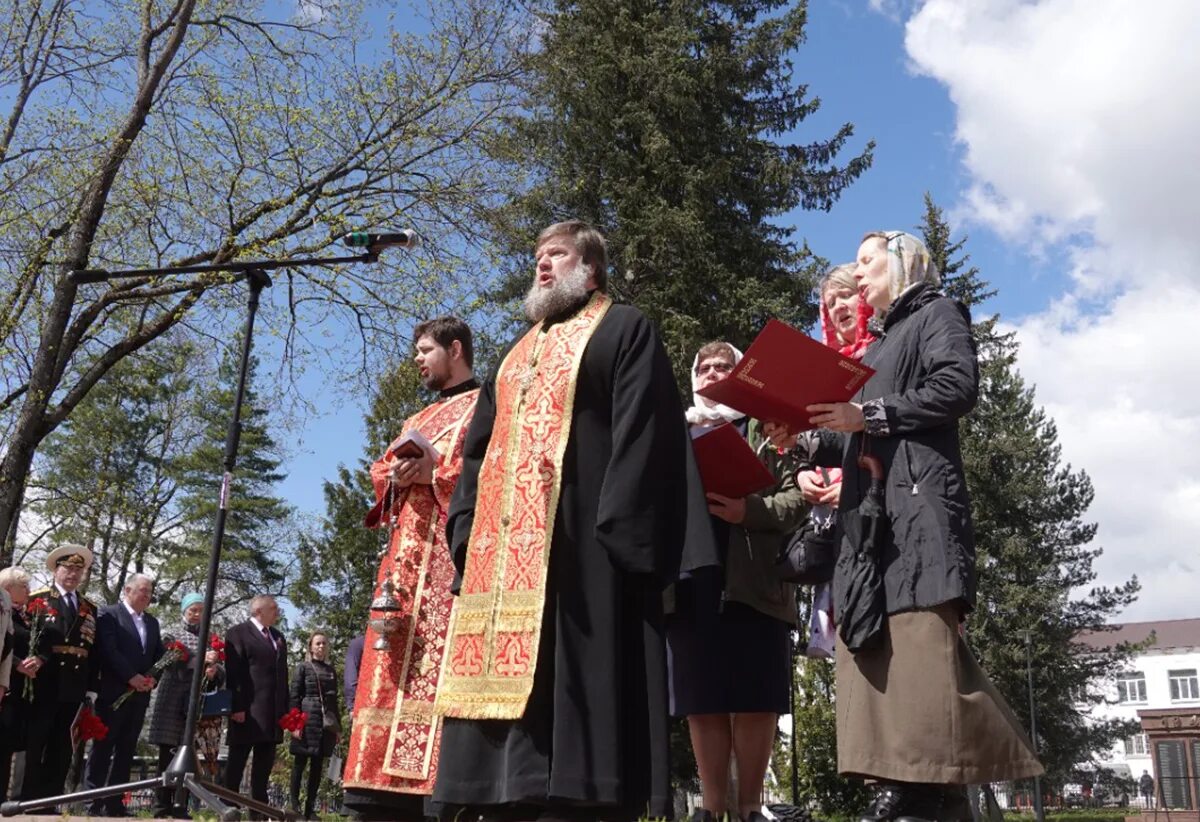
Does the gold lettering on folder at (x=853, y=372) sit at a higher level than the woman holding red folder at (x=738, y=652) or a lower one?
higher

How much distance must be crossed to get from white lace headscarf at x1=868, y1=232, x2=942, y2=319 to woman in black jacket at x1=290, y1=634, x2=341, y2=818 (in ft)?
36.6

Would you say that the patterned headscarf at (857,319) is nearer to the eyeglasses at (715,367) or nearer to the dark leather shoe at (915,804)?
the eyeglasses at (715,367)

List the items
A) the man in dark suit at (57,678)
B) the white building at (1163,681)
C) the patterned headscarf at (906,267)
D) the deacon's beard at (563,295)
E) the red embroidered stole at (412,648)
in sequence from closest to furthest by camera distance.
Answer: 1. the patterned headscarf at (906,267)
2. the deacon's beard at (563,295)
3. the red embroidered stole at (412,648)
4. the man in dark suit at (57,678)
5. the white building at (1163,681)

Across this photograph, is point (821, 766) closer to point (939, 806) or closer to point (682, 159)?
point (939, 806)

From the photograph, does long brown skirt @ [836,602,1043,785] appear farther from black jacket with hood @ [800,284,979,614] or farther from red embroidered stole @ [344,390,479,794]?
red embroidered stole @ [344,390,479,794]

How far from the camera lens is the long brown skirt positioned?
3.33m

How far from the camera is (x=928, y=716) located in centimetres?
336

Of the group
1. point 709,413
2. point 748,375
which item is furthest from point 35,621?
point 748,375

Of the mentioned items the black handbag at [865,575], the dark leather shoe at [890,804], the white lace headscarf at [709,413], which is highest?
the white lace headscarf at [709,413]

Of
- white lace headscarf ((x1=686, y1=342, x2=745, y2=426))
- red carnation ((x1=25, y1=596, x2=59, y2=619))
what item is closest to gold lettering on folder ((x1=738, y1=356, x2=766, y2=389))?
white lace headscarf ((x1=686, y1=342, x2=745, y2=426))

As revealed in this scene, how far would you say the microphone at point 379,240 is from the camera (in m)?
6.68

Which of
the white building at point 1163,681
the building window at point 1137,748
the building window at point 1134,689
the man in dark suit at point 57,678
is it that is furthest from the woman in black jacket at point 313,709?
the building window at point 1134,689

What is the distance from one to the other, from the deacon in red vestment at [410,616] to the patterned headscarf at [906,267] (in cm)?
230

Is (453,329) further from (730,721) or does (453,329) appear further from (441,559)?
(730,721)
